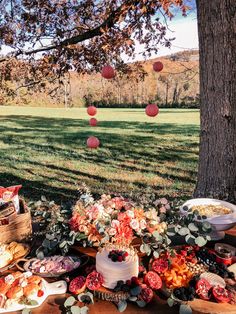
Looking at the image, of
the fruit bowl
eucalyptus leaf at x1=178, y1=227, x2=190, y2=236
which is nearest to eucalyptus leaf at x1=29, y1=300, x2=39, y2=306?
eucalyptus leaf at x1=178, y1=227, x2=190, y2=236

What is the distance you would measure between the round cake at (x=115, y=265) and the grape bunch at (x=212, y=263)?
16.8 inches

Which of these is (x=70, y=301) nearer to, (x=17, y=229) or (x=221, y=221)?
(x=17, y=229)

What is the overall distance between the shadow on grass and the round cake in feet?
12.5

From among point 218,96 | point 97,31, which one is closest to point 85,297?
point 218,96

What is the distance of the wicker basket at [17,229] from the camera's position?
6.81 feet

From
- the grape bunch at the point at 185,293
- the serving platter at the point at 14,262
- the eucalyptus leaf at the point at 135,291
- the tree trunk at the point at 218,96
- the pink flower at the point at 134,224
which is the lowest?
the grape bunch at the point at 185,293

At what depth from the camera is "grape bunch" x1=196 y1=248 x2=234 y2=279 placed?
74.2 inches

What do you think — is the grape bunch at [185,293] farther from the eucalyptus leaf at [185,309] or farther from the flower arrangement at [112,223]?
the flower arrangement at [112,223]

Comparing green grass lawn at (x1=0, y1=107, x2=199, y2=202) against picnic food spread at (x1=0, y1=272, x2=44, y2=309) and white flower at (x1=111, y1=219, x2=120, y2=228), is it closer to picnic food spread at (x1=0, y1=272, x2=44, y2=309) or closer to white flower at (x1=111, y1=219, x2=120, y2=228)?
white flower at (x1=111, y1=219, x2=120, y2=228)

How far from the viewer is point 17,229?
2.12 metres

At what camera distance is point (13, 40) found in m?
5.88

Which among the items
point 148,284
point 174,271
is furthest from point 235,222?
point 148,284

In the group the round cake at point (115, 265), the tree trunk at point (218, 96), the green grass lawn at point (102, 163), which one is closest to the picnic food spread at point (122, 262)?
the round cake at point (115, 265)

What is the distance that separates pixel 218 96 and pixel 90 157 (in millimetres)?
5665
